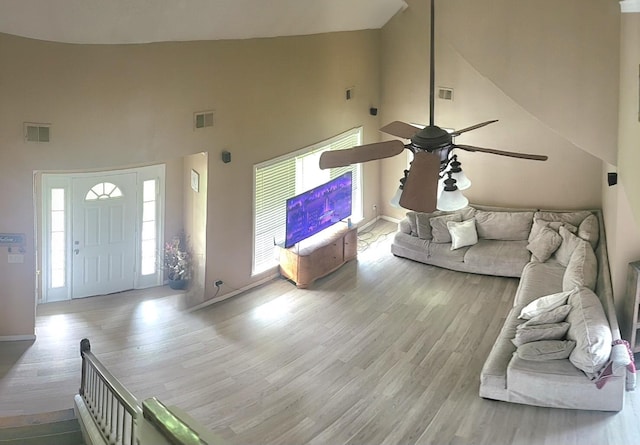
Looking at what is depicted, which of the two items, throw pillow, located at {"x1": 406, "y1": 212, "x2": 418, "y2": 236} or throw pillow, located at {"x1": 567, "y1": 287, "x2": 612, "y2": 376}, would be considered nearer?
throw pillow, located at {"x1": 567, "y1": 287, "x2": 612, "y2": 376}

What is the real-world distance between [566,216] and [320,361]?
4.23 m

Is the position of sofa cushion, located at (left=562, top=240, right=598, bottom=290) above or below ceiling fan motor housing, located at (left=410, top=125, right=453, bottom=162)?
below

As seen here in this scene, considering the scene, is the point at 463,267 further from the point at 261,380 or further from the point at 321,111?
the point at 261,380

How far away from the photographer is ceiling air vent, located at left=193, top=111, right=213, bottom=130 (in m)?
8.35

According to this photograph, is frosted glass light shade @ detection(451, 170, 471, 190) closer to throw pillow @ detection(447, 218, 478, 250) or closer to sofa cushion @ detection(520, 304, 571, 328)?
sofa cushion @ detection(520, 304, 571, 328)

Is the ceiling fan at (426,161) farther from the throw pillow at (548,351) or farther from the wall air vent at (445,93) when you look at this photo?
the wall air vent at (445,93)

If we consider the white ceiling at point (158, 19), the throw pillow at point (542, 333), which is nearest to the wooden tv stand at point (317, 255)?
the white ceiling at point (158, 19)

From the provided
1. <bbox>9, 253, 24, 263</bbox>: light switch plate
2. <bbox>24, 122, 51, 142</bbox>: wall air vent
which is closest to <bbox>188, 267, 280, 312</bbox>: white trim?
<bbox>9, 253, 24, 263</bbox>: light switch plate

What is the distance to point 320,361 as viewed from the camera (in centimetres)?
780

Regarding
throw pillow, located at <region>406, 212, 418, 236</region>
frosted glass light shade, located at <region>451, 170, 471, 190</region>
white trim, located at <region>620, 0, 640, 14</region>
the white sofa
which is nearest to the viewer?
white trim, located at <region>620, 0, 640, 14</region>

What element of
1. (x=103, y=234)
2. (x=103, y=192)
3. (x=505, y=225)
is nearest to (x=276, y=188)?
(x=103, y=192)

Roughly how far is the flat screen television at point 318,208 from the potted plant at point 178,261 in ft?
4.36

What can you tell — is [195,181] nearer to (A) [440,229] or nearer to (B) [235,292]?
(B) [235,292]

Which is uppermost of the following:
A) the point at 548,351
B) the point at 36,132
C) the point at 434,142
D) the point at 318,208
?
the point at 36,132
